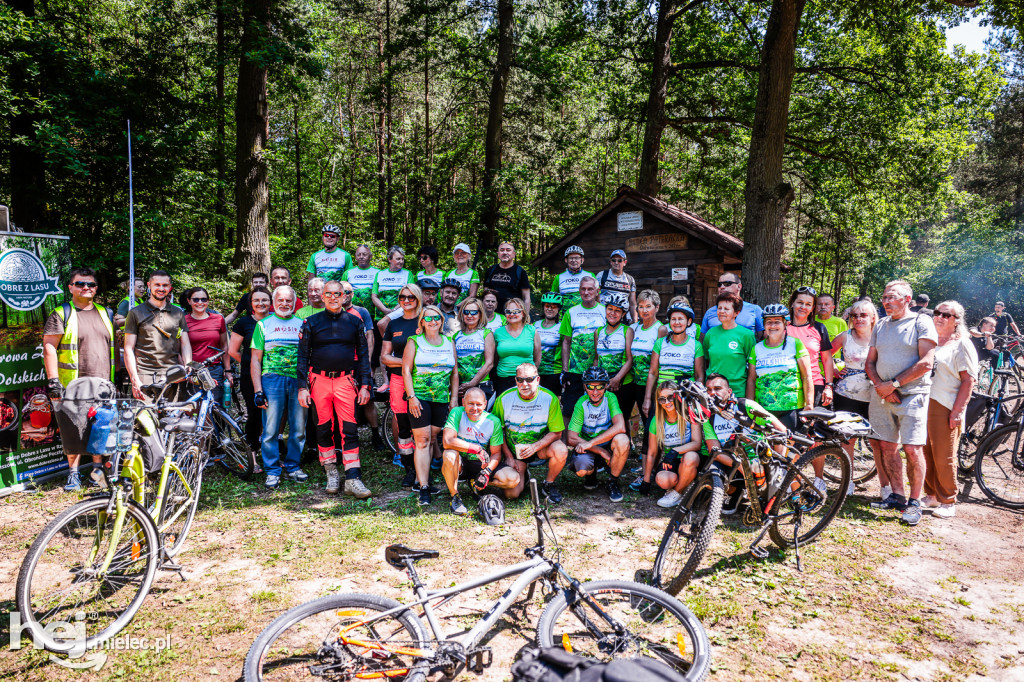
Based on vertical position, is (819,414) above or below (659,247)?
below

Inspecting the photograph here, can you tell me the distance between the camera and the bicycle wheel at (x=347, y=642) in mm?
2617

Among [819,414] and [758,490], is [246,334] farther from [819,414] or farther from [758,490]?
[819,414]

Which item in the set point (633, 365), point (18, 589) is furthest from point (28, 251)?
point (633, 365)

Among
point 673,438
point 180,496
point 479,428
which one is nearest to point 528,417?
point 479,428

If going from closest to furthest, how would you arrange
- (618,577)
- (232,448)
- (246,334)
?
1. (618,577)
2. (232,448)
3. (246,334)

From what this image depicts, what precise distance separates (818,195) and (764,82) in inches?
398

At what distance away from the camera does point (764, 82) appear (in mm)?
8656

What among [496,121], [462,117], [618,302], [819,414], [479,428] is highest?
[462,117]

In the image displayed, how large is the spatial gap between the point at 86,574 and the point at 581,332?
4732mm

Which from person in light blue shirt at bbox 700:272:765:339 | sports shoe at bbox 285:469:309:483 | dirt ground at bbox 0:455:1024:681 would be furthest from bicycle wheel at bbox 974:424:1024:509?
sports shoe at bbox 285:469:309:483

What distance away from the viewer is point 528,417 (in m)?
5.39

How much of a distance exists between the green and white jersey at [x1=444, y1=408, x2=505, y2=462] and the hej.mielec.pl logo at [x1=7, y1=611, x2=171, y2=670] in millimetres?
2752

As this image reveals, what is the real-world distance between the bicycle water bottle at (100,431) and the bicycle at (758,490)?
11.7ft

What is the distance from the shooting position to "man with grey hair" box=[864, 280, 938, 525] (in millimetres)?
5129
